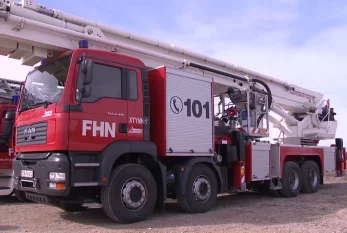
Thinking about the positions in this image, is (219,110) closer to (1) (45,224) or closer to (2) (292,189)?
(2) (292,189)

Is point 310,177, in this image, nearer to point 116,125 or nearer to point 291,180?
point 291,180

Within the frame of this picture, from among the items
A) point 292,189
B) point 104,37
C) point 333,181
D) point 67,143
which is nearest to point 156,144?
point 67,143

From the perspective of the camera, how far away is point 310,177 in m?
12.3

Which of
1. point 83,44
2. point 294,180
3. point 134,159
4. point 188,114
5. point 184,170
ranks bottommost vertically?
point 294,180

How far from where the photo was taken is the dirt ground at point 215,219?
22.4 ft

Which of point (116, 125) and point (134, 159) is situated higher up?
point (116, 125)

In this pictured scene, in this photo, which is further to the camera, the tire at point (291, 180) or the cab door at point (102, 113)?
the tire at point (291, 180)

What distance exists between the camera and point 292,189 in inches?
451

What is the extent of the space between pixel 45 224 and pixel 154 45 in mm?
4464

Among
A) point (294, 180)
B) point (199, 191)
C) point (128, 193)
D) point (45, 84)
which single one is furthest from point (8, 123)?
point (294, 180)

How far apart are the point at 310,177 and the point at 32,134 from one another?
8.52 meters

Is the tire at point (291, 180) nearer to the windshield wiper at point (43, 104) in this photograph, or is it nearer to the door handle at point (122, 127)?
the door handle at point (122, 127)

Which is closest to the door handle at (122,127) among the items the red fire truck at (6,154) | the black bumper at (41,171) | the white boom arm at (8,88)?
the black bumper at (41,171)

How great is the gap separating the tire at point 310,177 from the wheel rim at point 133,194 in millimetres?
6538
